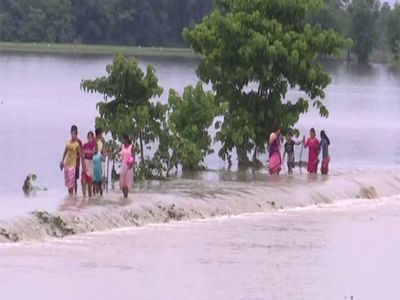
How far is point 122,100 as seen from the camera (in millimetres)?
31781

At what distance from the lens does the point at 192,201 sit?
2694cm

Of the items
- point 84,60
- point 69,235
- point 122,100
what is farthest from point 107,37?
point 69,235

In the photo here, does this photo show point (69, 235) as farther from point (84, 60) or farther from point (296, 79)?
point (84, 60)

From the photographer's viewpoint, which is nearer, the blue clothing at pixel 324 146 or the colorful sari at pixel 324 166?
the blue clothing at pixel 324 146

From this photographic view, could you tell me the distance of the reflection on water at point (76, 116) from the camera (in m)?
38.8

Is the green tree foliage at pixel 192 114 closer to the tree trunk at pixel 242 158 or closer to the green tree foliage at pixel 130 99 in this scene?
the green tree foliage at pixel 130 99

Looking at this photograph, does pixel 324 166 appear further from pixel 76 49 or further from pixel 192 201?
pixel 76 49

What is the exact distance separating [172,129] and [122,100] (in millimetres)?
1421

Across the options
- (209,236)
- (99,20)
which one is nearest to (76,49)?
(99,20)

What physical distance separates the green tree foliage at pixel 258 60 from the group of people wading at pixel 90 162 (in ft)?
26.9

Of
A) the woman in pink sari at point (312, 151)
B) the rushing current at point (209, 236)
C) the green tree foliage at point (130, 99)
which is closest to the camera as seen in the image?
the rushing current at point (209, 236)

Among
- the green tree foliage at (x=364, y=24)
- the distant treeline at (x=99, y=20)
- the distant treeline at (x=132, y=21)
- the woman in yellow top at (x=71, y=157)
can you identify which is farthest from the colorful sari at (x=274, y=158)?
the green tree foliage at (x=364, y=24)

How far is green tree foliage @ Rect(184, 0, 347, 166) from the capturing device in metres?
34.2

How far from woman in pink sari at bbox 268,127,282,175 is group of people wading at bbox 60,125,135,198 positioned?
6.46 meters
